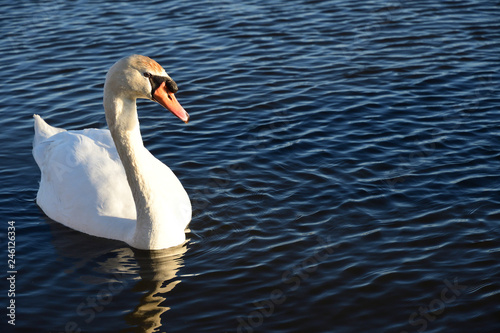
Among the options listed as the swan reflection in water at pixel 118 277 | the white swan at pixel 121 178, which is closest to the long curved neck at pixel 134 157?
the white swan at pixel 121 178

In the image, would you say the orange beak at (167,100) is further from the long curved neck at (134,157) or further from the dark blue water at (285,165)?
the dark blue water at (285,165)

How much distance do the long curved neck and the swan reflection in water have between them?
0.29 meters

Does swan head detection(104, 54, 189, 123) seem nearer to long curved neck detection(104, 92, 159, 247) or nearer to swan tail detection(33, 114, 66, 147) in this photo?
long curved neck detection(104, 92, 159, 247)

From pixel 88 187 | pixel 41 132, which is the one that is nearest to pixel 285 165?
pixel 88 187

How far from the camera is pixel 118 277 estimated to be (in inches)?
321

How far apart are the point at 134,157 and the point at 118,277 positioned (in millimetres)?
1315

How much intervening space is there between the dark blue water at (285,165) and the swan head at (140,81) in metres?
1.90

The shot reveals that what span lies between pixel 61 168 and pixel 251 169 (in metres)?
2.64

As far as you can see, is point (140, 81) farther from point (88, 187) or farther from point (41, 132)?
point (41, 132)

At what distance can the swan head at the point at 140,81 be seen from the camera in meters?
7.74

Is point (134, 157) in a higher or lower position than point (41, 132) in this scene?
higher

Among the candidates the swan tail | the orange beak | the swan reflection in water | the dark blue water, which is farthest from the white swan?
the swan tail

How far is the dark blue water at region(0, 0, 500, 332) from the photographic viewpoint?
25.1ft

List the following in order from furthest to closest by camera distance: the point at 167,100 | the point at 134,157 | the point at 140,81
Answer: the point at 134,157, the point at 167,100, the point at 140,81
